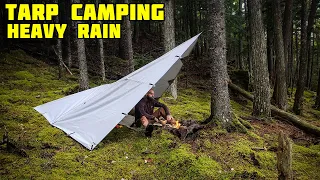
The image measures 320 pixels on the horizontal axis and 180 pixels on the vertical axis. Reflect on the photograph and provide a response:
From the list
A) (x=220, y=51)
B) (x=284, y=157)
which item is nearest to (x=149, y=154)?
(x=284, y=157)

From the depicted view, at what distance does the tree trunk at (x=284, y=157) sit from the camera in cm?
356

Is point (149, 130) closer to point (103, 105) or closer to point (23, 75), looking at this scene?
point (103, 105)

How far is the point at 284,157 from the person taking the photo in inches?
142

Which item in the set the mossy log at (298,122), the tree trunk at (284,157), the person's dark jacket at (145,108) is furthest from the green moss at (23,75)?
the tree trunk at (284,157)

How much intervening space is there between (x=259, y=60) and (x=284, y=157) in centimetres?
493

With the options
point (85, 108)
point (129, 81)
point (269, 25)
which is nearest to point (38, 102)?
point (85, 108)

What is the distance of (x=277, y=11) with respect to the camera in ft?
32.6

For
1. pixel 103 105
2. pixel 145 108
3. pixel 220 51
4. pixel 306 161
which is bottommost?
pixel 306 161

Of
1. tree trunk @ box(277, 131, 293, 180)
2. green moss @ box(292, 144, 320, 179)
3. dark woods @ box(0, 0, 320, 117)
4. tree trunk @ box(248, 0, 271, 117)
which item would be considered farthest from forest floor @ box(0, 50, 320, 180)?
dark woods @ box(0, 0, 320, 117)

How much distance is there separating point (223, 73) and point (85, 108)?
11.0 ft

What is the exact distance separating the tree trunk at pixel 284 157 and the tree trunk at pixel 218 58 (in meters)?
2.50

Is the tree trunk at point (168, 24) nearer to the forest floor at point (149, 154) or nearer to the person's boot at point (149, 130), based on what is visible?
the forest floor at point (149, 154)

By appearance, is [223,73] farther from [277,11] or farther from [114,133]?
[277,11]

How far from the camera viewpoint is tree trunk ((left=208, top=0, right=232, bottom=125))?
19.5 ft
